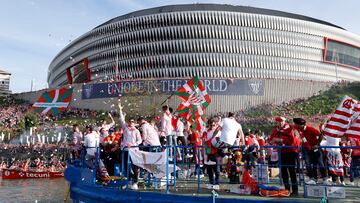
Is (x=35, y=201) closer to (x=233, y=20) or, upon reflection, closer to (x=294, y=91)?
(x=294, y=91)

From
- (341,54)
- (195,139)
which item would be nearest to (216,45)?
(341,54)

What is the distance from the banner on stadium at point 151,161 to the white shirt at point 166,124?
313cm

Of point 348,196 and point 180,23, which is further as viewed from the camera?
point 180,23

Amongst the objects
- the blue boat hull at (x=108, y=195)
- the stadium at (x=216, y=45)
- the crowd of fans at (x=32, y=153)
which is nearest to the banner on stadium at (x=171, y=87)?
the stadium at (x=216, y=45)

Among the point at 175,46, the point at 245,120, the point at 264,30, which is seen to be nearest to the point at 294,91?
the point at 245,120

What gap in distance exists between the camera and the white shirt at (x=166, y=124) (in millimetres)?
12450

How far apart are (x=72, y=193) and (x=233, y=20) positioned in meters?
63.2

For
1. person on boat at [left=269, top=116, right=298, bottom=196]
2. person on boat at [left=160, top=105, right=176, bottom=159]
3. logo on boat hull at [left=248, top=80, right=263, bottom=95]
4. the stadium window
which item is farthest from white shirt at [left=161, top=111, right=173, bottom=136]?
the stadium window

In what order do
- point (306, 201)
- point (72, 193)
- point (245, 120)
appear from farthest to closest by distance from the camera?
point (245, 120), point (72, 193), point (306, 201)

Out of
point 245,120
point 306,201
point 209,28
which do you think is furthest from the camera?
point 209,28

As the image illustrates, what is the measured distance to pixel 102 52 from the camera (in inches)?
3196

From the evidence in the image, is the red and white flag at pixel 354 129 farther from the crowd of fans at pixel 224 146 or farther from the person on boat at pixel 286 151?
the person on boat at pixel 286 151

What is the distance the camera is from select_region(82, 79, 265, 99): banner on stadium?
5203 cm

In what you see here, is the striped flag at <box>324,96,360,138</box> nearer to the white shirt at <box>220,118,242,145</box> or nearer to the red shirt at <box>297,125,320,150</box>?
the red shirt at <box>297,125,320,150</box>
